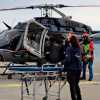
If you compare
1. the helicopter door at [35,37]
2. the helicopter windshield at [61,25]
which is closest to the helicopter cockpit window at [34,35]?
the helicopter door at [35,37]

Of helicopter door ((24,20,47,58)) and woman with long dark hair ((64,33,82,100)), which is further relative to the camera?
helicopter door ((24,20,47,58))

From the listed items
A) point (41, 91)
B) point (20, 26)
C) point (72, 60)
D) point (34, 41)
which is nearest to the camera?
point (72, 60)

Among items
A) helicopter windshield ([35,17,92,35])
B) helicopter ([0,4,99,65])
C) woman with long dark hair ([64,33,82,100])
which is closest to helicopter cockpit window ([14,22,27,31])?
helicopter ([0,4,99,65])

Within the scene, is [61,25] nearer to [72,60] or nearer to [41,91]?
[41,91]

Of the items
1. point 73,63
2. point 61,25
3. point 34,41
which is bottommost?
point 73,63

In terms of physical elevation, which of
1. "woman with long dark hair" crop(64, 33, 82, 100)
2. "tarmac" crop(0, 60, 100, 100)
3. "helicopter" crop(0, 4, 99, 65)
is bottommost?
"tarmac" crop(0, 60, 100, 100)

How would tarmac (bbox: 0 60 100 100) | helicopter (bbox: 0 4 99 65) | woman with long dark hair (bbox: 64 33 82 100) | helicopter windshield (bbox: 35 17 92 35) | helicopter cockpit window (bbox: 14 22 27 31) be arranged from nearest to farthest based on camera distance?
woman with long dark hair (bbox: 64 33 82 100) → tarmac (bbox: 0 60 100 100) → helicopter (bbox: 0 4 99 65) → helicopter cockpit window (bbox: 14 22 27 31) → helicopter windshield (bbox: 35 17 92 35)

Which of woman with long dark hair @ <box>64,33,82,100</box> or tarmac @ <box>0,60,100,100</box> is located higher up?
woman with long dark hair @ <box>64,33,82,100</box>

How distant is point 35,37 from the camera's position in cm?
1981

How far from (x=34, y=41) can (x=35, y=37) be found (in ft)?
0.58

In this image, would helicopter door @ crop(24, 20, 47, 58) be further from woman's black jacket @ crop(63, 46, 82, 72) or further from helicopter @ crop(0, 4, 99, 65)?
woman's black jacket @ crop(63, 46, 82, 72)

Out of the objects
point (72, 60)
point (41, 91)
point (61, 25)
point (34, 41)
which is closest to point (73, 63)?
point (72, 60)

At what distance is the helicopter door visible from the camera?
19375 mm

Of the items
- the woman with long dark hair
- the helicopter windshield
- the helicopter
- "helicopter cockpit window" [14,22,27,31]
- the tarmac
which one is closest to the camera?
the woman with long dark hair
